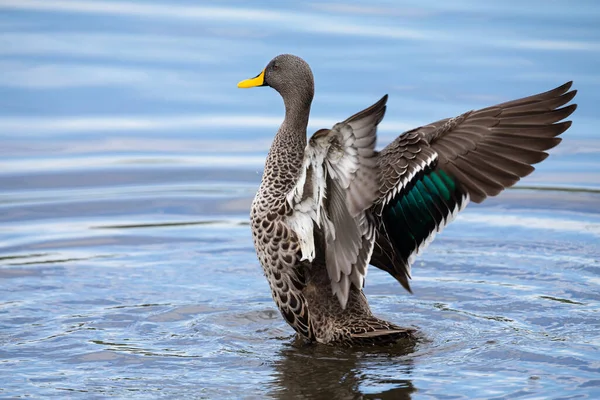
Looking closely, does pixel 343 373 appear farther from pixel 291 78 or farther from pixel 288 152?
pixel 291 78

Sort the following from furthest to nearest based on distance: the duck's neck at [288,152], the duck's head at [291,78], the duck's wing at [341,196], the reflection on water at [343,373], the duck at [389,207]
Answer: the duck's head at [291,78] < the duck's neck at [288,152] < the duck at [389,207] < the reflection on water at [343,373] < the duck's wing at [341,196]

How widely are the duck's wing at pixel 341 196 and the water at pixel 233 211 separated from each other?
21.9 inches

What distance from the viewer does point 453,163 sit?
21.7 ft

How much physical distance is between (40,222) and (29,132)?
2044 millimetres

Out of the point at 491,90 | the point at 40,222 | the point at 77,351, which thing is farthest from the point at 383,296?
the point at 491,90

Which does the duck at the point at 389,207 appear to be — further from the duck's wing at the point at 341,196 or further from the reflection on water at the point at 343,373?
the reflection on water at the point at 343,373

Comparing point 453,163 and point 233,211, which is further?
point 233,211

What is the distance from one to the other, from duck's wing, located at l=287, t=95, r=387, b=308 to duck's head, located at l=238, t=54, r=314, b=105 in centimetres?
101

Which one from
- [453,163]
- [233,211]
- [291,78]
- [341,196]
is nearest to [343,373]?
[341,196]

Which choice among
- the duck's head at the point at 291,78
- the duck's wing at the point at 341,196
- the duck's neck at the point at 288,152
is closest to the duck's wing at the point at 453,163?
the duck's wing at the point at 341,196

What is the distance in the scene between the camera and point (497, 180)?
21.3ft

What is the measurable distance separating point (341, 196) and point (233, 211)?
12.4 ft

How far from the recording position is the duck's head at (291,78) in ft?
23.3

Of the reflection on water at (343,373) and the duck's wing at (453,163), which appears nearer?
the reflection on water at (343,373)
